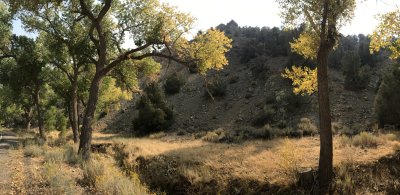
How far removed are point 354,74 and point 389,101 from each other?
1470cm

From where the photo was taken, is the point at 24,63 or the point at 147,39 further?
the point at 24,63

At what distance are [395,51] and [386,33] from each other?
0.82 metres

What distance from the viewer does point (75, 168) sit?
13203mm

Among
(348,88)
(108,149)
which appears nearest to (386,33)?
(108,149)

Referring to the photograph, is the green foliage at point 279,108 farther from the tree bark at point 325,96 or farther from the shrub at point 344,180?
the tree bark at point 325,96

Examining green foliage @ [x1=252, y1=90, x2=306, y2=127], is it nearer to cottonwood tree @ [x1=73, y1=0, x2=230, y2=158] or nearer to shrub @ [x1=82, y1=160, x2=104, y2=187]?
cottonwood tree @ [x1=73, y1=0, x2=230, y2=158]

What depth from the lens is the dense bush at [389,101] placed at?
2756cm

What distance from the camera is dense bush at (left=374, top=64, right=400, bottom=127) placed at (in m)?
27.6

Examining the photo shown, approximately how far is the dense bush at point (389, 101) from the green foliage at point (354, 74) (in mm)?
12010

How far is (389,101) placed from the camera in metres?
28.1

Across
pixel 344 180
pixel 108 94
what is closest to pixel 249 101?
pixel 108 94

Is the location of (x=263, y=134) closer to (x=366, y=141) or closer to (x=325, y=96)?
(x=366, y=141)

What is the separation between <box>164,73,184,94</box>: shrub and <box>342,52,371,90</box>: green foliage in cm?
2415

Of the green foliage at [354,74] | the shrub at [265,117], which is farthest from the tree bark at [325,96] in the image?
the green foliage at [354,74]
